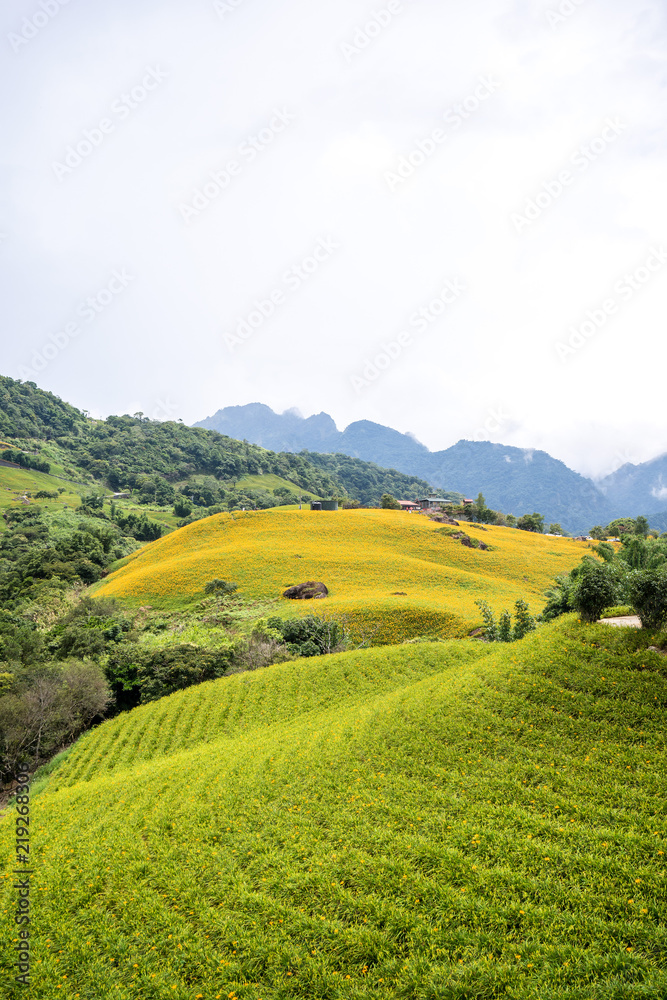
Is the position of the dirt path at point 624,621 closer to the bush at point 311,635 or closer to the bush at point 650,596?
the bush at point 650,596

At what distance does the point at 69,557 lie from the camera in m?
63.7

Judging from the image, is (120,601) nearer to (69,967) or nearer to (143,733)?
(143,733)

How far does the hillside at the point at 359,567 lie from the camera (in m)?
35.5

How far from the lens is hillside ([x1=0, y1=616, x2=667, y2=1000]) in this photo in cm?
784

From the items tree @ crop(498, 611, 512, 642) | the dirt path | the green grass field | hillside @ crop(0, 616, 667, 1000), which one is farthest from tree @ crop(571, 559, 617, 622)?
the green grass field

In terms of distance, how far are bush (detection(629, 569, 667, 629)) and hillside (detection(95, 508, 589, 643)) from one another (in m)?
18.6

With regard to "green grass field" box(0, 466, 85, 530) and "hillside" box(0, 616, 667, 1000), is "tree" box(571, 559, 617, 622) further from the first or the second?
"green grass field" box(0, 466, 85, 530)

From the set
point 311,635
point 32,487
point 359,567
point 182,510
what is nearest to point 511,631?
point 311,635

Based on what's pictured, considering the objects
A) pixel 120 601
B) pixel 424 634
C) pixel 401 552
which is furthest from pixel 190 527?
pixel 424 634

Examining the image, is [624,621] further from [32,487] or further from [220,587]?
[32,487]

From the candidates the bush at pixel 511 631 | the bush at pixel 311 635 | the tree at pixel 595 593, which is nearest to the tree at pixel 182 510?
the bush at pixel 311 635

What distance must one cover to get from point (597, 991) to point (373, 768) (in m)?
7.23

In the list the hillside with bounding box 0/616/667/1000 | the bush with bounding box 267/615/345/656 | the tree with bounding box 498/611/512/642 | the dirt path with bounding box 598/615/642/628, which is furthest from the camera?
the bush with bounding box 267/615/345/656

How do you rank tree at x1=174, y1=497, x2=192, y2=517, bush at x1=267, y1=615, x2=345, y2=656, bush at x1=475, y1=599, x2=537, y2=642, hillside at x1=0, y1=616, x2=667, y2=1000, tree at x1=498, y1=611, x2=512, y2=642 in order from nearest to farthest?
hillside at x1=0, y1=616, x2=667, y2=1000
bush at x1=475, y1=599, x2=537, y2=642
tree at x1=498, y1=611, x2=512, y2=642
bush at x1=267, y1=615, x2=345, y2=656
tree at x1=174, y1=497, x2=192, y2=517
